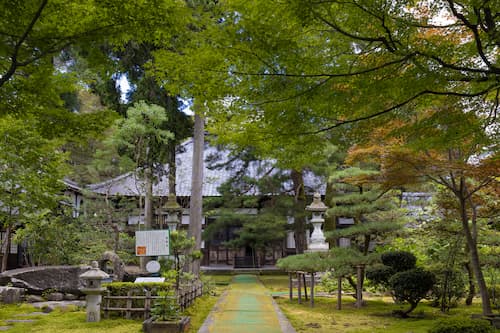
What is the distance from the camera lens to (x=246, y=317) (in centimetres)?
862

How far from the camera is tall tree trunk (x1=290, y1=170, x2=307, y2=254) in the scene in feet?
58.7

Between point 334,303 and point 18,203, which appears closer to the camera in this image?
point 18,203

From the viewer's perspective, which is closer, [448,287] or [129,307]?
[129,307]

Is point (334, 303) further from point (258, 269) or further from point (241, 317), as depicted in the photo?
point (258, 269)

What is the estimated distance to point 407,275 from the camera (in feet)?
28.2

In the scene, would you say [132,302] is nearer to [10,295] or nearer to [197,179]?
[10,295]

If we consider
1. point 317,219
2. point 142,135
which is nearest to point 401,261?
point 317,219

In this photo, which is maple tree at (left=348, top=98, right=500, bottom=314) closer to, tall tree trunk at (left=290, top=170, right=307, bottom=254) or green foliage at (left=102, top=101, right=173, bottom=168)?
green foliage at (left=102, top=101, right=173, bottom=168)

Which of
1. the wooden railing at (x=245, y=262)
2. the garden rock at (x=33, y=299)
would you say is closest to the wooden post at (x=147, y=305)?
the garden rock at (x=33, y=299)

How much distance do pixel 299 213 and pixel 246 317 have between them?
30.5 feet

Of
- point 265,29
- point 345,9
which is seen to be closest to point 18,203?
point 265,29

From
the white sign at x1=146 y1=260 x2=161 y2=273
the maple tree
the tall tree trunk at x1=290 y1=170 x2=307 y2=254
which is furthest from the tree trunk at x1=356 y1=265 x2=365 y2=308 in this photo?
the tall tree trunk at x1=290 y1=170 x2=307 y2=254

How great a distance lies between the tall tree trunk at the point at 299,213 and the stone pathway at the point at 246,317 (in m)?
5.88

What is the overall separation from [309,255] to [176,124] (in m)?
7.53
